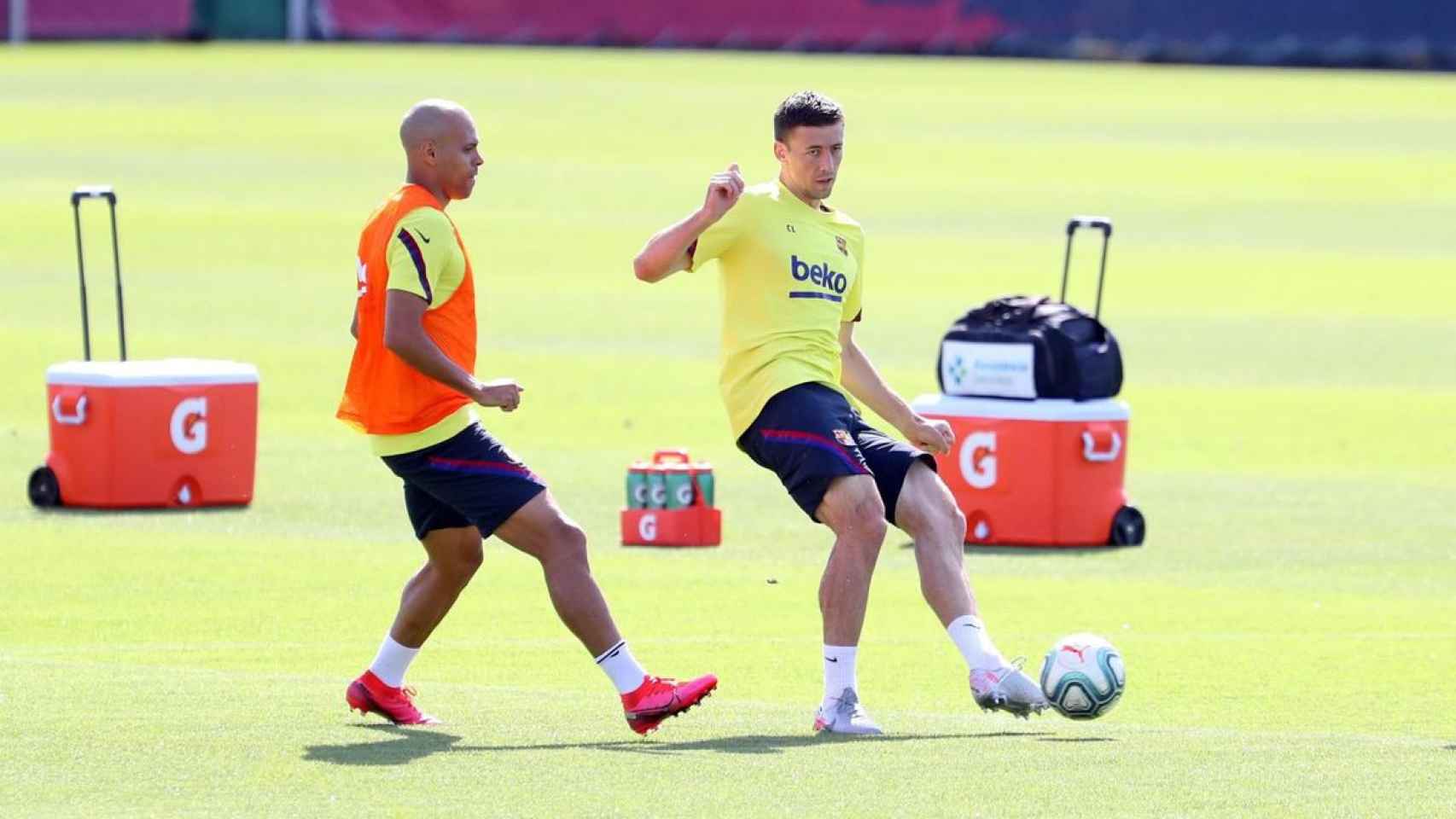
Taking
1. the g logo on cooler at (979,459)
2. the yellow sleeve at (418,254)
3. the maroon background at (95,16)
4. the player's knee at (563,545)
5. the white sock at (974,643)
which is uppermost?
the yellow sleeve at (418,254)

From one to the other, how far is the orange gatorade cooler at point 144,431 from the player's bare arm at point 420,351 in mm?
5996

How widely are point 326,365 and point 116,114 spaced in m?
17.8

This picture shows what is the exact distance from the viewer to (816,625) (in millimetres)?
10820

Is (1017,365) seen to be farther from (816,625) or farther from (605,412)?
(605,412)

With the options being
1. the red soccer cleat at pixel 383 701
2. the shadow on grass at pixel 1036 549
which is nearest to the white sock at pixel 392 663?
the red soccer cleat at pixel 383 701

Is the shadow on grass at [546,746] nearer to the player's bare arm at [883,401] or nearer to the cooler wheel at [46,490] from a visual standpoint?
the player's bare arm at [883,401]

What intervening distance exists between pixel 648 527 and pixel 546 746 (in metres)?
5.05

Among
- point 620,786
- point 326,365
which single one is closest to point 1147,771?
point 620,786

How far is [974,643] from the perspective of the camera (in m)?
8.23

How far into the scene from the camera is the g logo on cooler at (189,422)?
44.7 ft

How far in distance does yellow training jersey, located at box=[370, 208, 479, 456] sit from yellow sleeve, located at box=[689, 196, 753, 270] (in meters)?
0.78

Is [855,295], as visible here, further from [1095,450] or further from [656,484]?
[1095,450]

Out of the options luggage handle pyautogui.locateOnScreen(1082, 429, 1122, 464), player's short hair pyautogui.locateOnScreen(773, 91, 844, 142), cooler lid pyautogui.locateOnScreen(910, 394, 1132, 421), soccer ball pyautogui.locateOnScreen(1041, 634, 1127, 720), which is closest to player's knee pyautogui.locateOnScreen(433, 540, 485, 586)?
player's short hair pyautogui.locateOnScreen(773, 91, 844, 142)

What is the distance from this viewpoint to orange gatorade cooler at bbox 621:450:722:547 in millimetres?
12883
